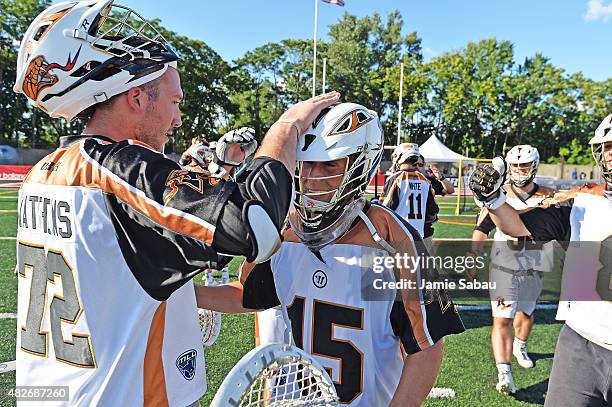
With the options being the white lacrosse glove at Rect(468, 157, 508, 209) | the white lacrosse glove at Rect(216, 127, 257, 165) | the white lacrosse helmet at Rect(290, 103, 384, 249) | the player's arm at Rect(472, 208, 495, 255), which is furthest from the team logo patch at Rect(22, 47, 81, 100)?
the player's arm at Rect(472, 208, 495, 255)

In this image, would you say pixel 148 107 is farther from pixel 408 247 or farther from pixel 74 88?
pixel 408 247

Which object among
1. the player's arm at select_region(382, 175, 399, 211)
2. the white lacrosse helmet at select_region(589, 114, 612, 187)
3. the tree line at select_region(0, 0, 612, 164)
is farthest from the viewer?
the tree line at select_region(0, 0, 612, 164)

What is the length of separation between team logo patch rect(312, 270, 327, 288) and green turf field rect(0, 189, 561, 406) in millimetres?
2757

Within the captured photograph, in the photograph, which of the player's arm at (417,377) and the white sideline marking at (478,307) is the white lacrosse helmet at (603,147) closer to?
the player's arm at (417,377)

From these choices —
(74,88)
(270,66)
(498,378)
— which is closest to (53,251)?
(74,88)

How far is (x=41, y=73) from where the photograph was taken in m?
1.53

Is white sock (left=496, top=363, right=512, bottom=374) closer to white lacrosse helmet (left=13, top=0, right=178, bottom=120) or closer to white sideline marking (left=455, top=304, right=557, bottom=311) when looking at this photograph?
white sideline marking (left=455, top=304, right=557, bottom=311)

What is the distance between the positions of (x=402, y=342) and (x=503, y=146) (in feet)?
186

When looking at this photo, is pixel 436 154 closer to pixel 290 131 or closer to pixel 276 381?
pixel 290 131

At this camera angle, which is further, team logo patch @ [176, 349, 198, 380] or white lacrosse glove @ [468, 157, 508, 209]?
white lacrosse glove @ [468, 157, 508, 209]

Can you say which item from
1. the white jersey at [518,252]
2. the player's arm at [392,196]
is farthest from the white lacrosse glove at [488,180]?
the player's arm at [392,196]

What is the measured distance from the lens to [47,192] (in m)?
1.50

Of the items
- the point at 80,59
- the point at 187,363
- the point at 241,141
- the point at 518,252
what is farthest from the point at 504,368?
the point at 80,59

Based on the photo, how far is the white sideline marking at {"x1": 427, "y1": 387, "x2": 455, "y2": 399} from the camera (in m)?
4.49
